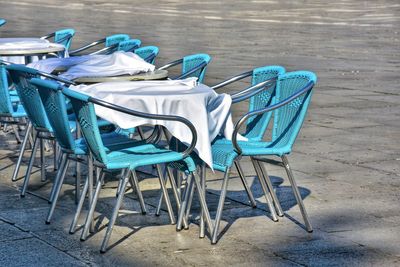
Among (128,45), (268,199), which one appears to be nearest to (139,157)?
(268,199)

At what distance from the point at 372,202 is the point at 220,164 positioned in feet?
4.94

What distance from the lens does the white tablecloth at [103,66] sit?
809 centimetres

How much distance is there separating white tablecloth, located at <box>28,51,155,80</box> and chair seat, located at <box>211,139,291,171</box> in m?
1.09

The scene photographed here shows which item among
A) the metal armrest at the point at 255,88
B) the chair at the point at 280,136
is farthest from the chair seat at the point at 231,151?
the metal armrest at the point at 255,88

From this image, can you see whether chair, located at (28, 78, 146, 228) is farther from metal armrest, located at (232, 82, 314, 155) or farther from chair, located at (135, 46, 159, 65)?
chair, located at (135, 46, 159, 65)

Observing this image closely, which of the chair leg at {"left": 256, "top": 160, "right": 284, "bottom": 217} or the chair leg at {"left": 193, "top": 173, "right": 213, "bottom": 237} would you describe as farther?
the chair leg at {"left": 256, "top": 160, "right": 284, "bottom": 217}

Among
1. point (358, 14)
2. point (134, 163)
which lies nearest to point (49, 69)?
point (134, 163)

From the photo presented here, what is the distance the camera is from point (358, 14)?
32.6 meters

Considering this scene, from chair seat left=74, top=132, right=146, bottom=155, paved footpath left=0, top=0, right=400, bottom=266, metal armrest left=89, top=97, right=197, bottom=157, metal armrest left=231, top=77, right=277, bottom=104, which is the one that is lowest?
paved footpath left=0, top=0, right=400, bottom=266

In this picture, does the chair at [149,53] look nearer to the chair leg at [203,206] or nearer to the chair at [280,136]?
the chair at [280,136]

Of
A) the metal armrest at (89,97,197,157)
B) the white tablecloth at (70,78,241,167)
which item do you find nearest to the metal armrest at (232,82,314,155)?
the white tablecloth at (70,78,241,167)

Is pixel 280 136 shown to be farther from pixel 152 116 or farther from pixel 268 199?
pixel 152 116

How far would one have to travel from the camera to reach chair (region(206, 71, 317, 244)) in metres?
7.12

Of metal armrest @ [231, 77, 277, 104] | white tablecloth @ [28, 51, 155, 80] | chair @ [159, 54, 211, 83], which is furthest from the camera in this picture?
chair @ [159, 54, 211, 83]
